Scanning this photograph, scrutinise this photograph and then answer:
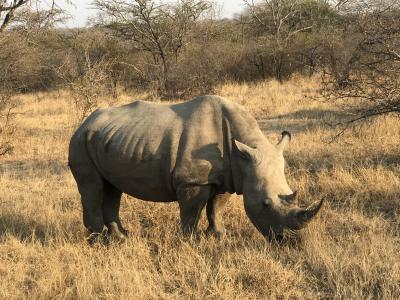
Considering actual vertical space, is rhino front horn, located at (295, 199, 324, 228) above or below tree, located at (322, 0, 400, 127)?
below

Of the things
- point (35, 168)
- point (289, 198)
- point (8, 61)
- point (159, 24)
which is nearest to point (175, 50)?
point (159, 24)

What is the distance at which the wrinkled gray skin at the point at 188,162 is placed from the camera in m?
4.12

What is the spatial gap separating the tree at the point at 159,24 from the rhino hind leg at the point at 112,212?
17172mm

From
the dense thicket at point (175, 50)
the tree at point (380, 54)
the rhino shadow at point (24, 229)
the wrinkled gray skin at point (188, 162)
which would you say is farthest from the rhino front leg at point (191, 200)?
the dense thicket at point (175, 50)

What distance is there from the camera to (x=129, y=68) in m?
24.0

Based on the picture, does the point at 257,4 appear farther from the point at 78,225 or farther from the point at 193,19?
the point at 78,225

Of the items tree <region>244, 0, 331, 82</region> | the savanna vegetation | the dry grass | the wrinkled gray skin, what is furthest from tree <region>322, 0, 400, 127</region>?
tree <region>244, 0, 331, 82</region>

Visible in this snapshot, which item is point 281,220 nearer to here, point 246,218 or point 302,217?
point 302,217

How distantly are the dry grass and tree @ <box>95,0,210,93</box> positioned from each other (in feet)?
51.0

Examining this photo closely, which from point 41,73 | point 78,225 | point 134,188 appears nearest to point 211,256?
point 134,188

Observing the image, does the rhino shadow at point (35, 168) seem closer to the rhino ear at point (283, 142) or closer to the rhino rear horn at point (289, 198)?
the rhino ear at point (283, 142)

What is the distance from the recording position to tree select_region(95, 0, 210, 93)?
22781 millimetres

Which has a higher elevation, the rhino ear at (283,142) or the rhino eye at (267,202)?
the rhino ear at (283,142)

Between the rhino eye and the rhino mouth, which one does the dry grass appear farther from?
the rhino eye
